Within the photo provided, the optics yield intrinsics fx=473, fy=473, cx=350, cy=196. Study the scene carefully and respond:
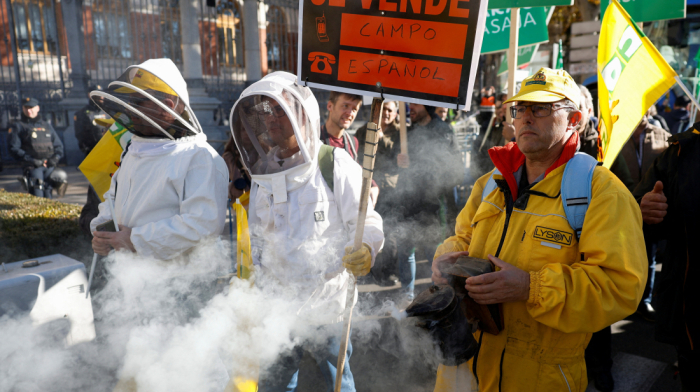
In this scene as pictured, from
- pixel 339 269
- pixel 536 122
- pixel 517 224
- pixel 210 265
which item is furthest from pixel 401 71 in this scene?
pixel 210 265

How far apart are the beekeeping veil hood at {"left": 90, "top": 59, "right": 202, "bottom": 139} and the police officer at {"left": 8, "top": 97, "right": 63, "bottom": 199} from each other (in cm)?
672

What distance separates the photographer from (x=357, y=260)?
7.12ft

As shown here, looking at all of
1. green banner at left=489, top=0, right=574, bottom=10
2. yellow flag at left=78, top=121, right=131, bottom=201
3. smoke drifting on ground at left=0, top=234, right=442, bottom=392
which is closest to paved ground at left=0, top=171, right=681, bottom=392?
smoke drifting on ground at left=0, top=234, right=442, bottom=392

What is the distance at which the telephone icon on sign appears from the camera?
7.09 ft

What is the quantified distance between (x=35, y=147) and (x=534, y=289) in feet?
29.3

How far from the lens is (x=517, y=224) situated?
1.87 meters

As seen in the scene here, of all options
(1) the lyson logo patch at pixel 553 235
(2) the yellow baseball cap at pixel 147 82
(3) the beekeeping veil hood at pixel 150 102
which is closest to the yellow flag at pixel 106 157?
(3) the beekeeping veil hood at pixel 150 102

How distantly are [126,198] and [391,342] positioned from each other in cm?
227

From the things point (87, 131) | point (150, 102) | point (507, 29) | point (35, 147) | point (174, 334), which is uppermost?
point (507, 29)

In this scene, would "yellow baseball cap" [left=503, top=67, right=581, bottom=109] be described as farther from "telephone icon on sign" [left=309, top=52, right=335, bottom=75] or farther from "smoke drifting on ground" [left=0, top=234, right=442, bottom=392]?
"smoke drifting on ground" [left=0, top=234, right=442, bottom=392]

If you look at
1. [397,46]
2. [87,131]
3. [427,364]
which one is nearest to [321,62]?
[397,46]

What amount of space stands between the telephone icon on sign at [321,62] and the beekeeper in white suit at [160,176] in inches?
32.7

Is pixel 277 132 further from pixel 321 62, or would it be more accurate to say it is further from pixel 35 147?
pixel 35 147

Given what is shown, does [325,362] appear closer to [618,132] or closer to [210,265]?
[210,265]
